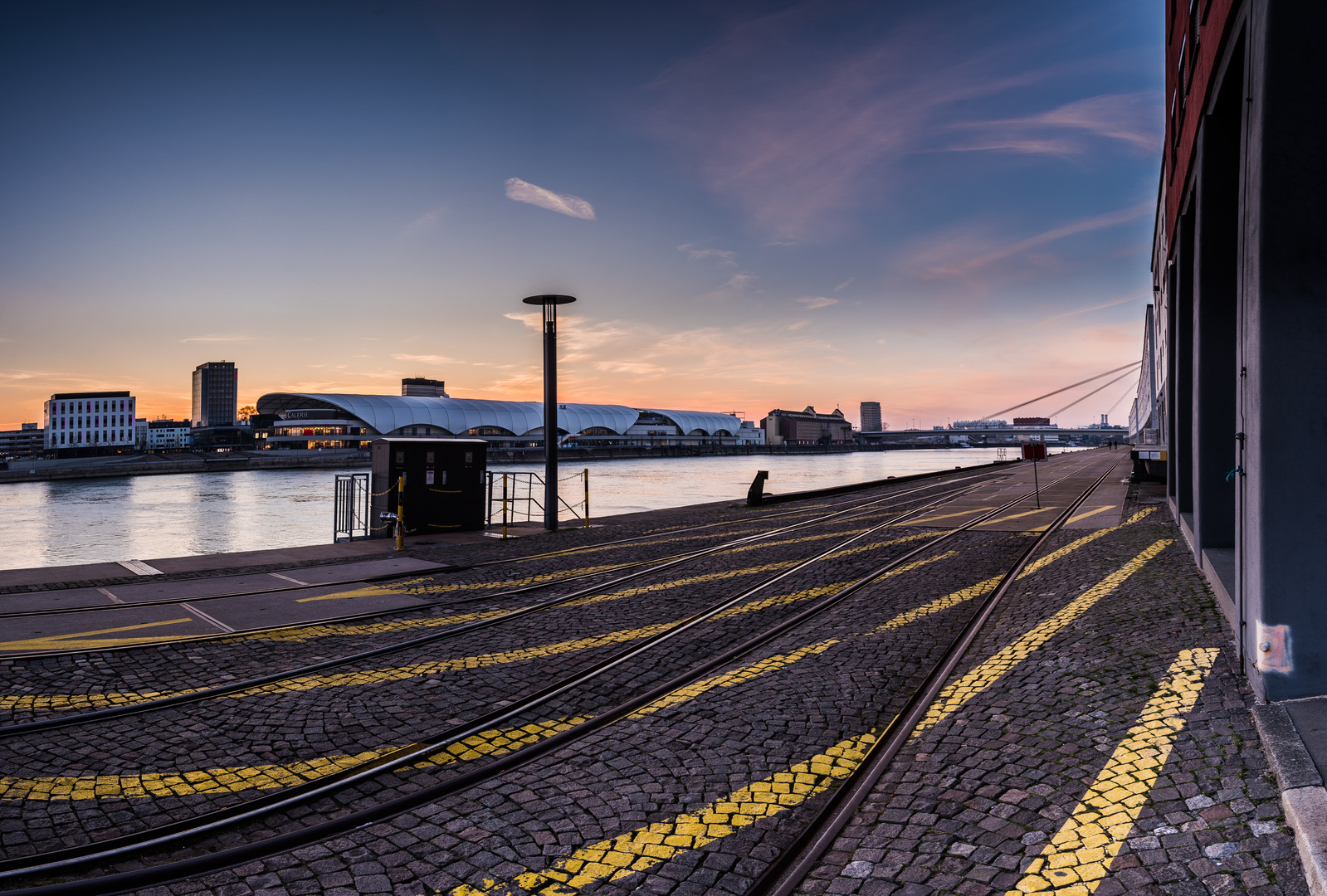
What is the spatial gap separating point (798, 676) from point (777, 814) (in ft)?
8.36

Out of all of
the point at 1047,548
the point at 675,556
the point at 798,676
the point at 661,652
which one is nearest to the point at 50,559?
the point at 675,556

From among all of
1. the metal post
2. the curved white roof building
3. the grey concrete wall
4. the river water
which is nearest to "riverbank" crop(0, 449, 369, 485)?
the river water

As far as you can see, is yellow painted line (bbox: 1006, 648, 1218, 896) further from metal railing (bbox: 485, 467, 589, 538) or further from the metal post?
the metal post

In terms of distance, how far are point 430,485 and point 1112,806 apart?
15.8 metres

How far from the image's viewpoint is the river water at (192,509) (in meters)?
27.1

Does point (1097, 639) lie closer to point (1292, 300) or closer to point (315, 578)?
point (1292, 300)

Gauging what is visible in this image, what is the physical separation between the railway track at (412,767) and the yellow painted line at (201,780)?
12cm

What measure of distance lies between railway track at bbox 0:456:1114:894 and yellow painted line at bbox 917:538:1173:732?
0.31m

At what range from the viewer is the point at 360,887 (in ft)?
12.2

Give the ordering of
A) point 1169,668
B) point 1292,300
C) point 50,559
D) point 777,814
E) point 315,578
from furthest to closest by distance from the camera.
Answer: point 50,559, point 315,578, point 1169,668, point 1292,300, point 777,814

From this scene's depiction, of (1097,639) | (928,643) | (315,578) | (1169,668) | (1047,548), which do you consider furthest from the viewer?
(1047,548)

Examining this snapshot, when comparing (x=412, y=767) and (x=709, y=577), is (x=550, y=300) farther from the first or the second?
(x=412, y=767)

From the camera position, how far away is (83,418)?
19138cm

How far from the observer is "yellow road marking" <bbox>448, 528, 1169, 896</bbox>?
378 cm
